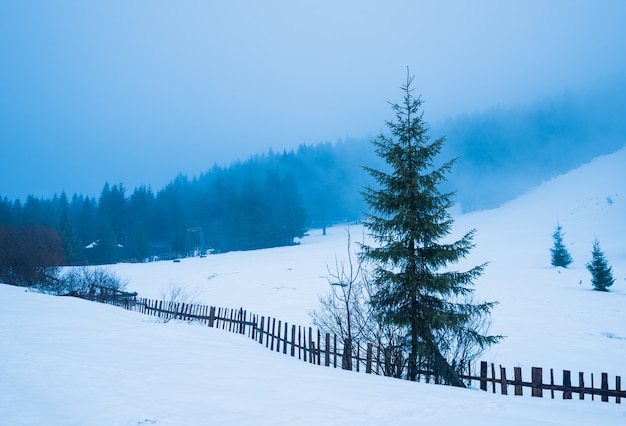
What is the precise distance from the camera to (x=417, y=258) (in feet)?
29.7

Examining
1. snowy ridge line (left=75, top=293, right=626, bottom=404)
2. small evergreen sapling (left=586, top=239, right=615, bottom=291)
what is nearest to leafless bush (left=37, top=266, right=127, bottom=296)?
snowy ridge line (left=75, top=293, right=626, bottom=404)

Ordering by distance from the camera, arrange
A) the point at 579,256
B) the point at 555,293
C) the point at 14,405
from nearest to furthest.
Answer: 1. the point at 14,405
2. the point at 555,293
3. the point at 579,256

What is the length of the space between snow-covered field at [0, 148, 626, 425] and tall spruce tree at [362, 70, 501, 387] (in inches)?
79.7

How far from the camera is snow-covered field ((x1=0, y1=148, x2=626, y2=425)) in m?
4.87

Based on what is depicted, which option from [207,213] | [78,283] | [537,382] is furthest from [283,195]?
[537,382]

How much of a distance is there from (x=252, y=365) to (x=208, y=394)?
7.59 feet

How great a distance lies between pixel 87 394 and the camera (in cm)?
537

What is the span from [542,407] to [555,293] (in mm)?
20325

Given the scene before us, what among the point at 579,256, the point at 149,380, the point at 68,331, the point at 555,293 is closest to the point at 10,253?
the point at 68,331

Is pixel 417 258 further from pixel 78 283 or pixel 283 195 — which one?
pixel 283 195

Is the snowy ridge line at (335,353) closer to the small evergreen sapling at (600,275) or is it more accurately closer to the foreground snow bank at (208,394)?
the foreground snow bank at (208,394)

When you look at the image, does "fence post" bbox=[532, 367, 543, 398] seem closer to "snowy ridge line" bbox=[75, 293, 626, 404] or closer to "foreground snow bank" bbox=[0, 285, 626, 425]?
"snowy ridge line" bbox=[75, 293, 626, 404]

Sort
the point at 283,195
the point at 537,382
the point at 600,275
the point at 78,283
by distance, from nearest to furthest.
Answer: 1. the point at 537,382
2. the point at 600,275
3. the point at 78,283
4. the point at 283,195

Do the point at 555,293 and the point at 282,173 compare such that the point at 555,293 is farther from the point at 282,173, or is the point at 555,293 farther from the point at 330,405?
the point at 282,173
